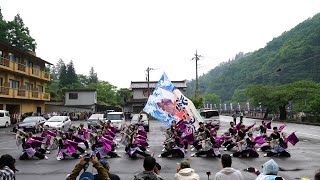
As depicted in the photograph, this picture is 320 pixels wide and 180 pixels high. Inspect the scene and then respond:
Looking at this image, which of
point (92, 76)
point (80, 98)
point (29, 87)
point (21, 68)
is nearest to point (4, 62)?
point (21, 68)

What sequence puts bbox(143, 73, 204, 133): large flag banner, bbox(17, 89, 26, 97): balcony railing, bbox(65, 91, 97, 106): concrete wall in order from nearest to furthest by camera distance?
bbox(143, 73, 204, 133): large flag banner → bbox(17, 89, 26, 97): balcony railing → bbox(65, 91, 97, 106): concrete wall

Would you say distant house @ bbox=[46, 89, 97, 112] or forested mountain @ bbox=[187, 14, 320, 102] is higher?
forested mountain @ bbox=[187, 14, 320, 102]

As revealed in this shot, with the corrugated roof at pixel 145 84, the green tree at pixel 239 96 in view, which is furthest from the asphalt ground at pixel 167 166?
the green tree at pixel 239 96

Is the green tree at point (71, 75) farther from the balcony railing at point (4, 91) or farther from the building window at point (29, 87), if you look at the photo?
the balcony railing at point (4, 91)

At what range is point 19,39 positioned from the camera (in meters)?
61.8

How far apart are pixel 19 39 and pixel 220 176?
62.9 m

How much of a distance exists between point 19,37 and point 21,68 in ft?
69.3

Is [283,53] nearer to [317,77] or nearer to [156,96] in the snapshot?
[317,77]

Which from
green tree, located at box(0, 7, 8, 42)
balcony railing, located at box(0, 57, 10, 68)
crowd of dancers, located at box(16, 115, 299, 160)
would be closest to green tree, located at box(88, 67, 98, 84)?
green tree, located at box(0, 7, 8, 42)

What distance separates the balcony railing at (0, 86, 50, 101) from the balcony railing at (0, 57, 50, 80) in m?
2.37

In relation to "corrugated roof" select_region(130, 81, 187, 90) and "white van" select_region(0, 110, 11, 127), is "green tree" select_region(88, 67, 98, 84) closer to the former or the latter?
"corrugated roof" select_region(130, 81, 187, 90)

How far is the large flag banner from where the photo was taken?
16.2 meters

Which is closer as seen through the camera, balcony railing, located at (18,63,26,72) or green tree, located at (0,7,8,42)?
balcony railing, located at (18,63,26,72)

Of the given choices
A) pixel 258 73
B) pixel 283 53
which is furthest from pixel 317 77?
pixel 258 73
